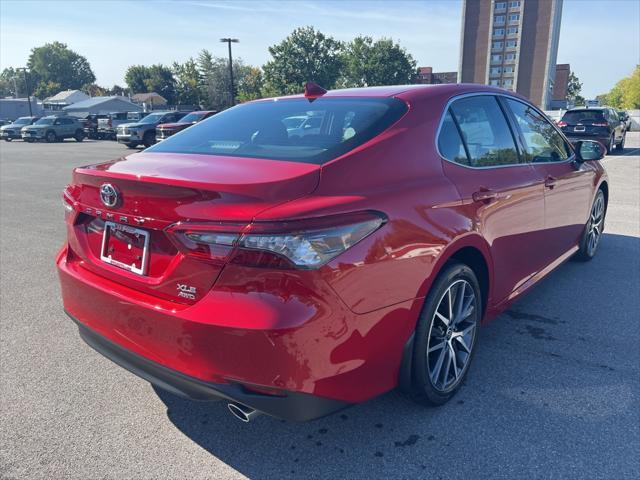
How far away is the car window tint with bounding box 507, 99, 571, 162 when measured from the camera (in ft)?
12.3

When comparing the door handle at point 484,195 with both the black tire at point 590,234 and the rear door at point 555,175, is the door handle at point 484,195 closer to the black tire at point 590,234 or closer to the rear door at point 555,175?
the rear door at point 555,175

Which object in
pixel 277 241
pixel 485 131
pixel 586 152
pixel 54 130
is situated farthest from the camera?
pixel 54 130

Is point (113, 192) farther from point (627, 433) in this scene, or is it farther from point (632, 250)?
point (632, 250)

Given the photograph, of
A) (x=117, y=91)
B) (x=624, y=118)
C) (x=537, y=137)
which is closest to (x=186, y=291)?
(x=537, y=137)

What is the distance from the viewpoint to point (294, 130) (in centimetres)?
291

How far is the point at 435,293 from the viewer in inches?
100

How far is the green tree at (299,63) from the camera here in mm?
78188

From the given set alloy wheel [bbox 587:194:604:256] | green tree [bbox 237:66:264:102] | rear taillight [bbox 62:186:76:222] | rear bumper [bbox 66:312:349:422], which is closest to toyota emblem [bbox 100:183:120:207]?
rear taillight [bbox 62:186:76:222]

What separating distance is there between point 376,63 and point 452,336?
84713 mm

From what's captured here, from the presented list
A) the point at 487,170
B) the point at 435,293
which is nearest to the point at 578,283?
the point at 487,170

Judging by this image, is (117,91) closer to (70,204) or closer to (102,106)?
(102,106)

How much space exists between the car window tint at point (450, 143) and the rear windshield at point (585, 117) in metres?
17.6

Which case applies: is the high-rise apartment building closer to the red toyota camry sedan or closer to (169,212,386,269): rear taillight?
the red toyota camry sedan

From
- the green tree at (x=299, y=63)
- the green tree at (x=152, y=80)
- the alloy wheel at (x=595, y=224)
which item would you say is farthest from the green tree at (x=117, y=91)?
the alloy wheel at (x=595, y=224)
